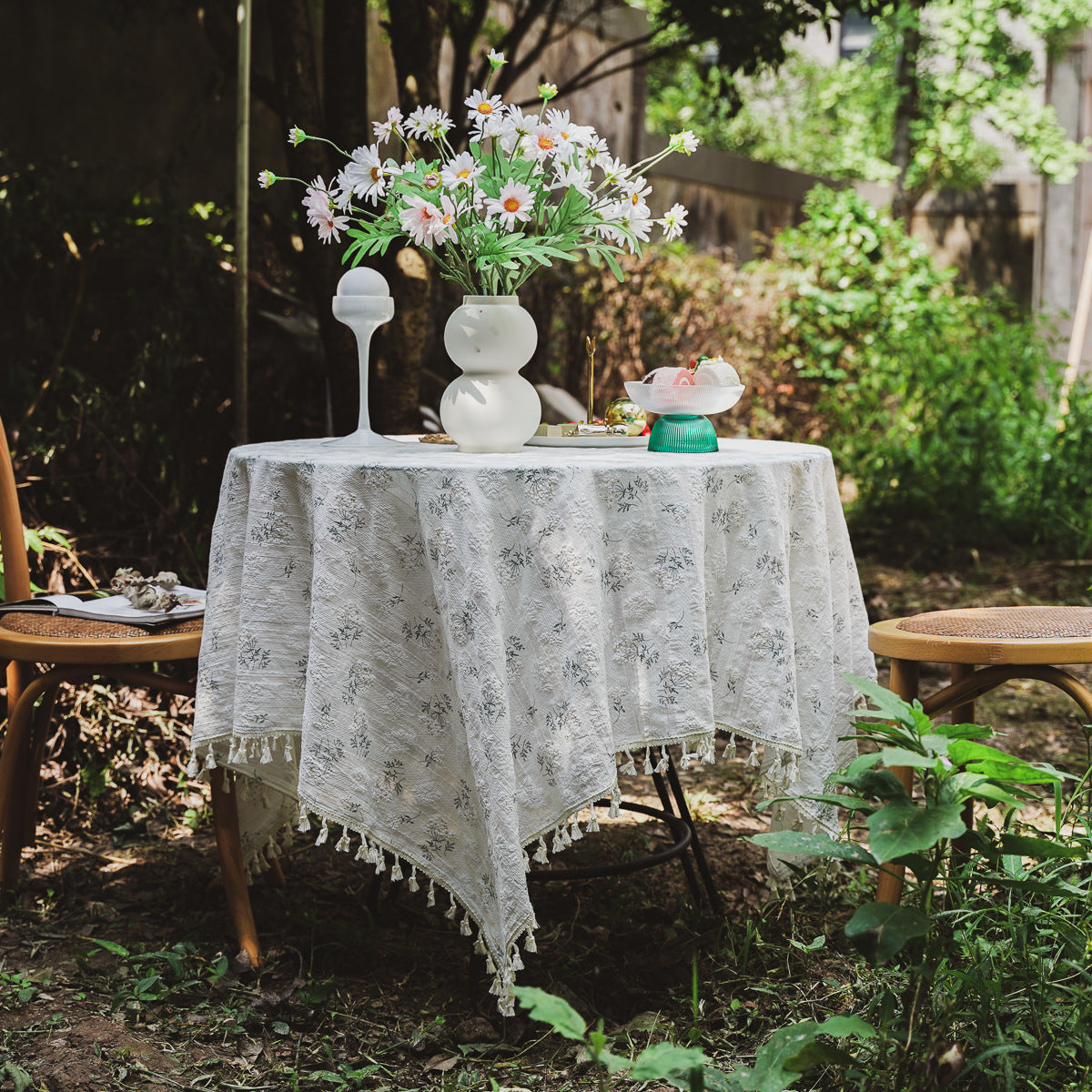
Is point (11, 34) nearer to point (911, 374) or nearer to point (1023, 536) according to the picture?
point (911, 374)

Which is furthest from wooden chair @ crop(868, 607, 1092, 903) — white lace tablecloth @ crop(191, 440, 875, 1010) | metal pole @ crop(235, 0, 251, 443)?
metal pole @ crop(235, 0, 251, 443)

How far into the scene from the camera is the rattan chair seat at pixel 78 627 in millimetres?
2209

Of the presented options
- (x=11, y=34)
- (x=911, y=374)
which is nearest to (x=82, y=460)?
(x=11, y=34)

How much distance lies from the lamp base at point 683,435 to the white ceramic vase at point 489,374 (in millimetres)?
242

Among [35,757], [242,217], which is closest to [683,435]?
[35,757]

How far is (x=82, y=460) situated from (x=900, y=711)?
2.57 metres

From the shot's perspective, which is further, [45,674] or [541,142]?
[45,674]

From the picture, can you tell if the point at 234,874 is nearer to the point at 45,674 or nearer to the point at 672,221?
the point at 45,674

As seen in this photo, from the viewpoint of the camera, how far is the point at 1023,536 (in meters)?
5.75

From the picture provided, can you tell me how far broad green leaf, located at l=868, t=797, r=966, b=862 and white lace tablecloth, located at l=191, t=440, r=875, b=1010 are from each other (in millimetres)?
405

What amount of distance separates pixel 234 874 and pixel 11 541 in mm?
909

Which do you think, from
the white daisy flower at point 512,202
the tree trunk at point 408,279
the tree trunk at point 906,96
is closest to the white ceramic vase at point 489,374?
the white daisy flower at point 512,202

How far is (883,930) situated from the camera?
1.39 m

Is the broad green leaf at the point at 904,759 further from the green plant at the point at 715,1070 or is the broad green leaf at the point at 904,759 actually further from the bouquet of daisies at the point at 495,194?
the bouquet of daisies at the point at 495,194
